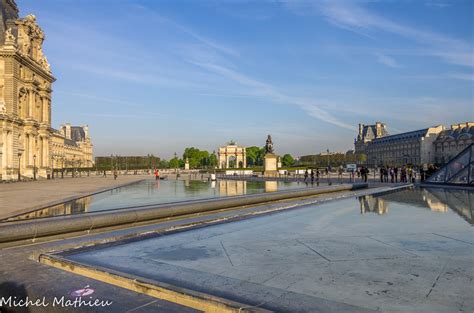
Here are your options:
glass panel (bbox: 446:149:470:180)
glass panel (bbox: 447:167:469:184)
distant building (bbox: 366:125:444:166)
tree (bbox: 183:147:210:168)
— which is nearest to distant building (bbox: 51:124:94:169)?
tree (bbox: 183:147:210:168)

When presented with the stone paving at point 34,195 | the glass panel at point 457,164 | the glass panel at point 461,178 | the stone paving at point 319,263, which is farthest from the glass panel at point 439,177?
the stone paving at point 34,195

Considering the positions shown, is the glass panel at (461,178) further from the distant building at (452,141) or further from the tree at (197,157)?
the tree at (197,157)

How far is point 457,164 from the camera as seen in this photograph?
89.1 ft

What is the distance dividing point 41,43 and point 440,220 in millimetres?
56662

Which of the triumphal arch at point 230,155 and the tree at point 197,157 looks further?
the tree at point 197,157

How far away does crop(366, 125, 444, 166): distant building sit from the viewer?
14338 cm

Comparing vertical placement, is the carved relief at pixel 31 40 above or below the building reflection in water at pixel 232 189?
above

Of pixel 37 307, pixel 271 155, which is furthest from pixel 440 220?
pixel 271 155

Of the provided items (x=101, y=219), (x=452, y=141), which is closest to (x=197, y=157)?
(x=452, y=141)

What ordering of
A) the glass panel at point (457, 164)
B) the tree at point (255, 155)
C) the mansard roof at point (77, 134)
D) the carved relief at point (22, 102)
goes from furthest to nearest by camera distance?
the tree at point (255, 155)
the mansard roof at point (77, 134)
the carved relief at point (22, 102)
the glass panel at point (457, 164)

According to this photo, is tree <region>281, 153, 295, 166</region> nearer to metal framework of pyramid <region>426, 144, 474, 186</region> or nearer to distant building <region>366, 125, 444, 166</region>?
distant building <region>366, 125, 444, 166</region>

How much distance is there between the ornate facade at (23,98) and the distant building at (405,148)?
11420 centimetres

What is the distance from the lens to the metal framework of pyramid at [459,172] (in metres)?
24.6

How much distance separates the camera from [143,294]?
13.8 feet
